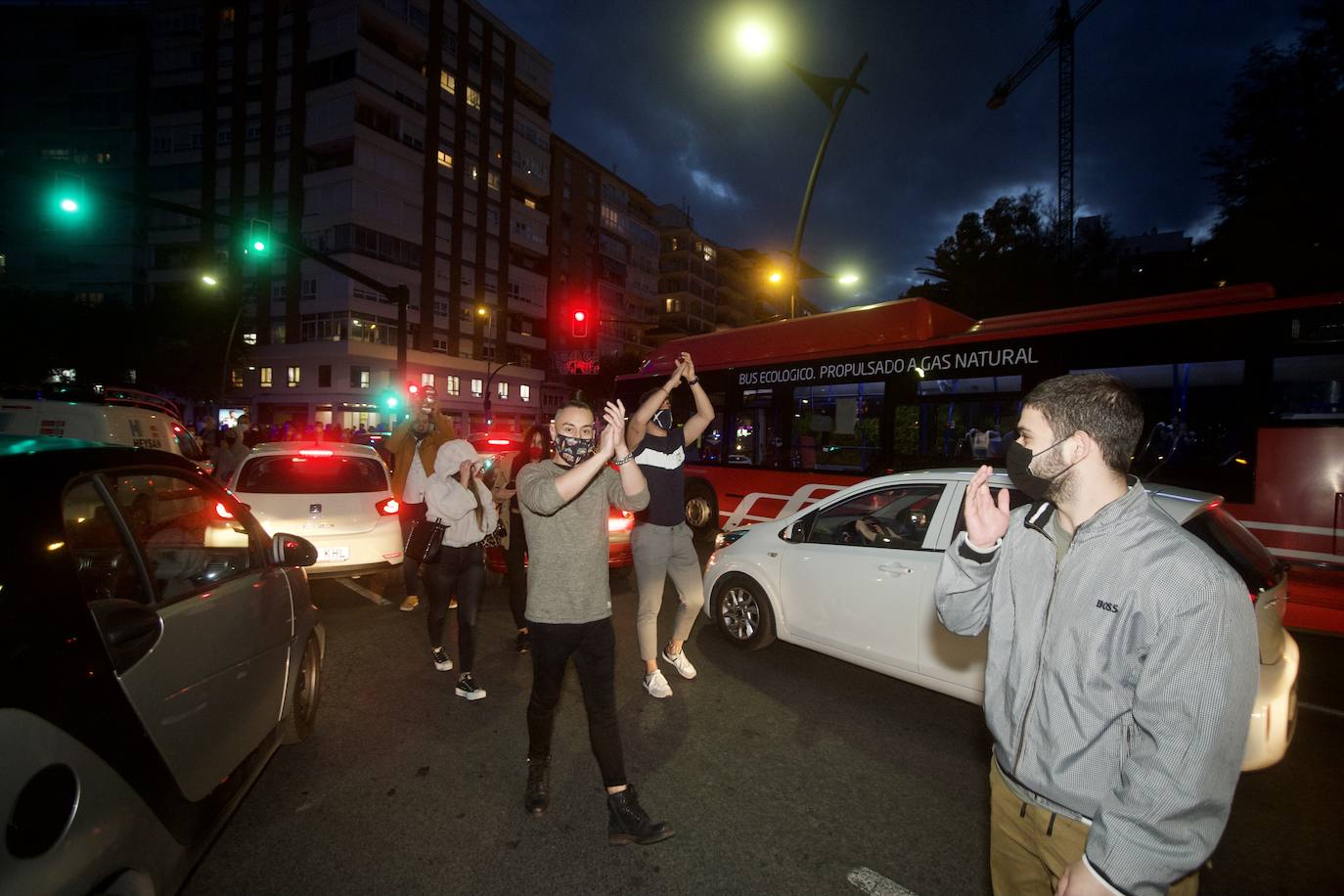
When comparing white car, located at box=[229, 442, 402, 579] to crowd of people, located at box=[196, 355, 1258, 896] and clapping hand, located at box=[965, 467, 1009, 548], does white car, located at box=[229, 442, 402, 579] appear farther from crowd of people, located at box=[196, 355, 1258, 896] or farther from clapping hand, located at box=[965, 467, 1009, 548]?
clapping hand, located at box=[965, 467, 1009, 548]

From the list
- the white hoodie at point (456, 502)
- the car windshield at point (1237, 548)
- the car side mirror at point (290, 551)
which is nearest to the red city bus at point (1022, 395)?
the car windshield at point (1237, 548)

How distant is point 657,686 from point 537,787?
1416mm

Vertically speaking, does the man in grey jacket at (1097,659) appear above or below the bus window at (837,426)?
below

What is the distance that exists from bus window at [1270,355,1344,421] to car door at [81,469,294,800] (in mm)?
8058

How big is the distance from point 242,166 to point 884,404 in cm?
4521

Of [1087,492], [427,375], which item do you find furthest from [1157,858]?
[427,375]

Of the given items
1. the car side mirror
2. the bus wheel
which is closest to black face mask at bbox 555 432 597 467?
the car side mirror

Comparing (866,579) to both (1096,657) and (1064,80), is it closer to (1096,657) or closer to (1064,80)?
(1096,657)

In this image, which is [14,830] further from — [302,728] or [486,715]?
[486,715]

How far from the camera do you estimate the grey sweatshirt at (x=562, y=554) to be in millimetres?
2932

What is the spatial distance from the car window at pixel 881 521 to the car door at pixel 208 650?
3.57m

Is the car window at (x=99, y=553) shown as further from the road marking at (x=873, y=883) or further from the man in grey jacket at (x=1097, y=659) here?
the road marking at (x=873, y=883)

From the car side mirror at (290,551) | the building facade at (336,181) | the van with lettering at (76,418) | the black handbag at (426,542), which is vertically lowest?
the black handbag at (426,542)

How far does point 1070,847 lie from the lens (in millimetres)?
1549
